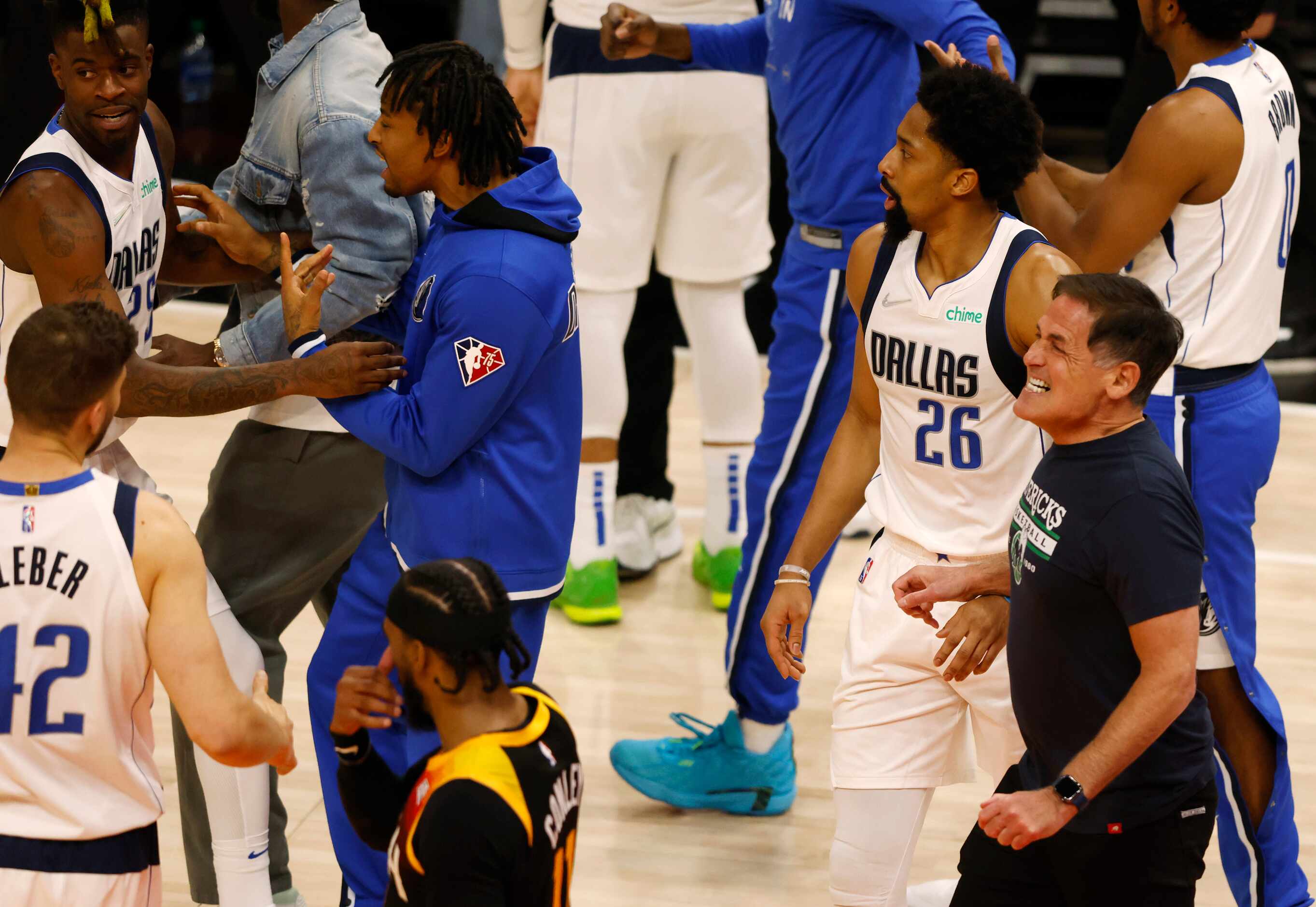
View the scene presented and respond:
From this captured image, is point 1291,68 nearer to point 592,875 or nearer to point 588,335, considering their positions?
point 588,335

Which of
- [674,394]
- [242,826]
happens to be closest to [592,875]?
[242,826]

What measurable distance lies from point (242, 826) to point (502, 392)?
106cm

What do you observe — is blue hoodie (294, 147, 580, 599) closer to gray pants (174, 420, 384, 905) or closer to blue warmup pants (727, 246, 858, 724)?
gray pants (174, 420, 384, 905)

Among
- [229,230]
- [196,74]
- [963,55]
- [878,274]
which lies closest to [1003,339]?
[878,274]

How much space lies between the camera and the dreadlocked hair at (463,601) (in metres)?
1.94

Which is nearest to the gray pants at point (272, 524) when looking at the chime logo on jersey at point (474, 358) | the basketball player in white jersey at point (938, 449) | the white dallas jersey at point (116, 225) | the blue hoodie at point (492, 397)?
the white dallas jersey at point (116, 225)

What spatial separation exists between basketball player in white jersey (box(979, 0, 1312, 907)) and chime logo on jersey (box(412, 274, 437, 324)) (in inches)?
50.4

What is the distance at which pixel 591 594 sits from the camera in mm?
4844

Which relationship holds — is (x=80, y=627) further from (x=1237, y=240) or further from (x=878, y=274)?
(x=1237, y=240)

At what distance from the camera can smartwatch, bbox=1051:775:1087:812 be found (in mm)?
2215

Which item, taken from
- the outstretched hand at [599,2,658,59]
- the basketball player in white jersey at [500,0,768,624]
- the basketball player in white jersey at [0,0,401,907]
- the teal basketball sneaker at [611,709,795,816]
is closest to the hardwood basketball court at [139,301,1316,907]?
the teal basketball sneaker at [611,709,795,816]

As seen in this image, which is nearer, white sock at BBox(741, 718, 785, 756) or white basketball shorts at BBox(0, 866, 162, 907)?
white basketball shorts at BBox(0, 866, 162, 907)

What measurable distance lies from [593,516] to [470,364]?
2.33 meters

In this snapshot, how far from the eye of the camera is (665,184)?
16.2ft
